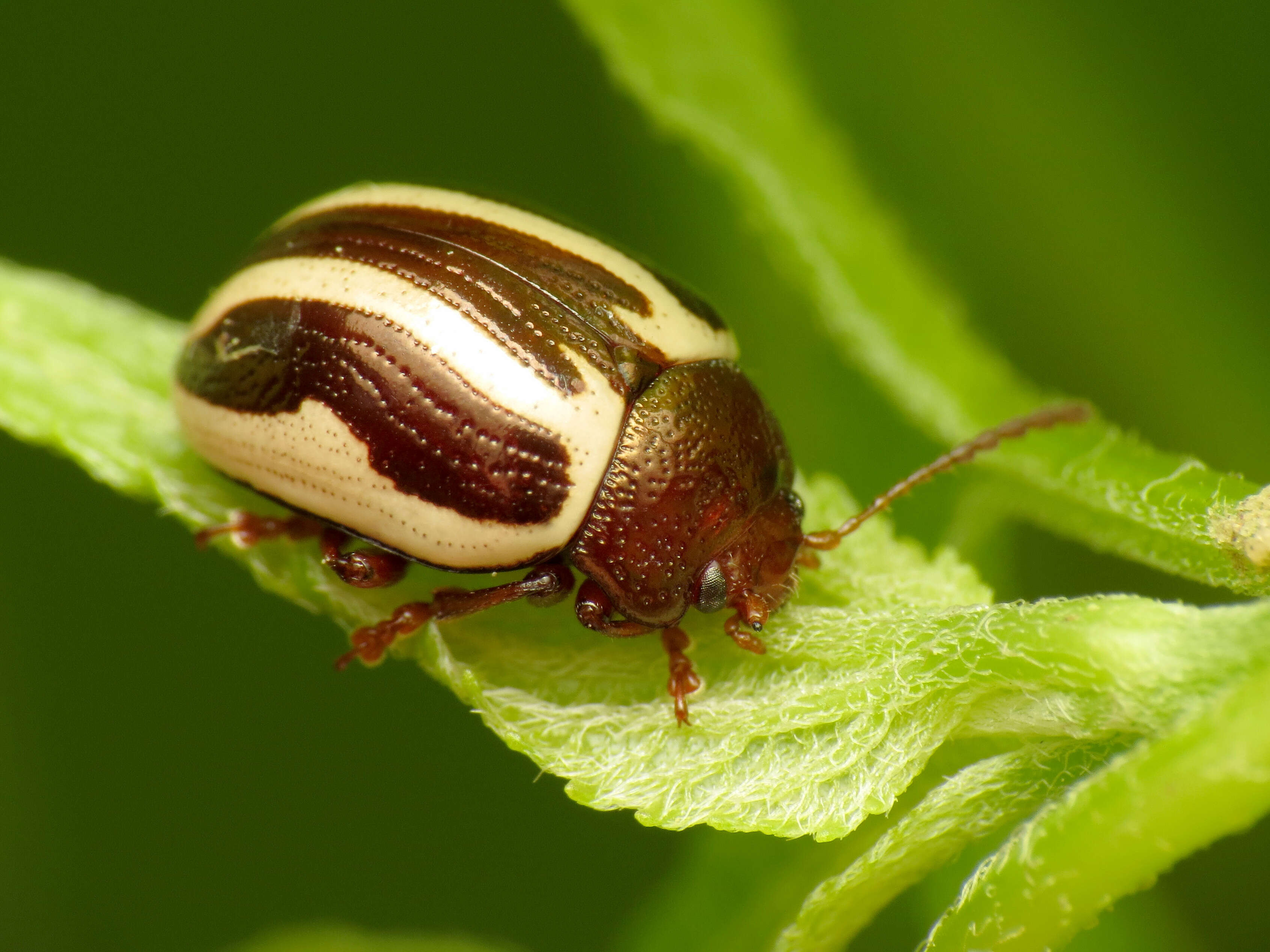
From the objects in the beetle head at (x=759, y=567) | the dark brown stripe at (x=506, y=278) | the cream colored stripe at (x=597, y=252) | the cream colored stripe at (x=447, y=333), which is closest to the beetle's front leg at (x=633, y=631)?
the beetle head at (x=759, y=567)

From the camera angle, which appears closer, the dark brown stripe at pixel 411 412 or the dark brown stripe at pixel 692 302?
the dark brown stripe at pixel 411 412

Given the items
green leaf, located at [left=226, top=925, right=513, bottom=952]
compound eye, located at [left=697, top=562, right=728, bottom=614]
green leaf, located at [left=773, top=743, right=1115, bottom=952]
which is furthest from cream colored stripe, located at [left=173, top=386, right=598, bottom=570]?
green leaf, located at [left=773, top=743, right=1115, bottom=952]

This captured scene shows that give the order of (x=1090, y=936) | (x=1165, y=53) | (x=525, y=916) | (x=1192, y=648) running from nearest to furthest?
(x=1192, y=648) → (x=1090, y=936) → (x=1165, y=53) → (x=525, y=916)

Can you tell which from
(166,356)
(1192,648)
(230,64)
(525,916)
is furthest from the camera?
(230,64)

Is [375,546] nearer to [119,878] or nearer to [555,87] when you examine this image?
[119,878]

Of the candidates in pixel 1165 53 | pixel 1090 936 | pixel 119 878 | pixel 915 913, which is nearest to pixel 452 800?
pixel 119 878

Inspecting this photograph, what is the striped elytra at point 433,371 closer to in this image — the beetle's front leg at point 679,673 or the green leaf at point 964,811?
the beetle's front leg at point 679,673
